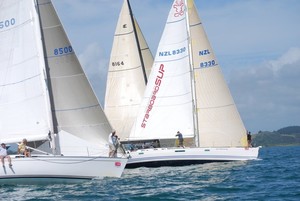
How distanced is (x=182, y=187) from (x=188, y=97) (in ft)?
46.7

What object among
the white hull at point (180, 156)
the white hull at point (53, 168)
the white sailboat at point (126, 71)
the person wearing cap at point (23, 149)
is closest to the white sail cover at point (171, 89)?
the white hull at point (180, 156)

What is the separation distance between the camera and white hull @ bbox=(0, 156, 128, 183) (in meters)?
27.8

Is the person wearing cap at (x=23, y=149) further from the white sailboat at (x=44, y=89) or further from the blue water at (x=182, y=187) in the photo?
the blue water at (x=182, y=187)

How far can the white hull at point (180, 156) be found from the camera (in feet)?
125

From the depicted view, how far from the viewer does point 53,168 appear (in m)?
27.8

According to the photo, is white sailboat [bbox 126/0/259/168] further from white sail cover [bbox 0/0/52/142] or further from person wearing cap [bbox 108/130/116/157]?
white sail cover [bbox 0/0/52/142]

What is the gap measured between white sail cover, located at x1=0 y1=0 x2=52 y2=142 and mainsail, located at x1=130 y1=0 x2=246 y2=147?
1240 centimetres

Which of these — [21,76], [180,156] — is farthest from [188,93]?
[21,76]

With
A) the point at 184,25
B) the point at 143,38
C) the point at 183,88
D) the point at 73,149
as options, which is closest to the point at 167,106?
the point at 183,88

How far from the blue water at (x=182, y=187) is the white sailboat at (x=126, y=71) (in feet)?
44.5

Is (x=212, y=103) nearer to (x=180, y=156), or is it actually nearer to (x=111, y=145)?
(x=180, y=156)

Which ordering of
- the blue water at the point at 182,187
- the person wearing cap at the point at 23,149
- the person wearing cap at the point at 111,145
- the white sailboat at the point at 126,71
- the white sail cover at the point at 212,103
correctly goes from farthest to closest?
the white sailboat at the point at 126,71 < the white sail cover at the point at 212,103 < the person wearing cap at the point at 111,145 < the person wearing cap at the point at 23,149 < the blue water at the point at 182,187

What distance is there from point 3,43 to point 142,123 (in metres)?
13.3

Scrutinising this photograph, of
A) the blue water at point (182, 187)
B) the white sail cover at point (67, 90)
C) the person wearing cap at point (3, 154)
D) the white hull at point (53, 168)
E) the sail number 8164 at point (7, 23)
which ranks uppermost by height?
the sail number 8164 at point (7, 23)
